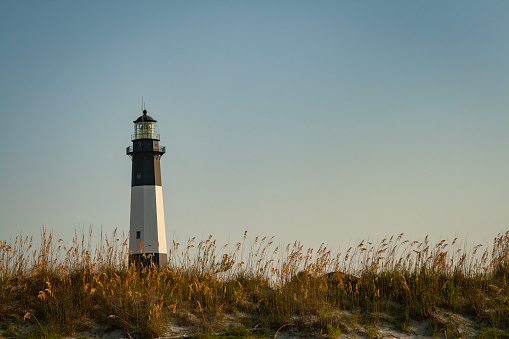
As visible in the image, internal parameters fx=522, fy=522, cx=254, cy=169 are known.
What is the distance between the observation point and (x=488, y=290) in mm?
9516

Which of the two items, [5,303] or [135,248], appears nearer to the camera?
[5,303]

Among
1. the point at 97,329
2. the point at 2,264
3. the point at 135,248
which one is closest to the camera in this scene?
the point at 97,329

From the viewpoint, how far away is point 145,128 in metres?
28.0

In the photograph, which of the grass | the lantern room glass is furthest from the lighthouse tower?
the grass

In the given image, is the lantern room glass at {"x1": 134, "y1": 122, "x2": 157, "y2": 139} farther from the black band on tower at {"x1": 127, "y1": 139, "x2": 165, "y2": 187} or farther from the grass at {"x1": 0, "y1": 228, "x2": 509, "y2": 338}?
the grass at {"x1": 0, "y1": 228, "x2": 509, "y2": 338}

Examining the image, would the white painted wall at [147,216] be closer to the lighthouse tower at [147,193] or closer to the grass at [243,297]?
the lighthouse tower at [147,193]

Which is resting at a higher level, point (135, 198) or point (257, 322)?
point (135, 198)

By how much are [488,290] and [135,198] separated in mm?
19789

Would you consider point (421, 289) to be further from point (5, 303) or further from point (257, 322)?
point (5, 303)

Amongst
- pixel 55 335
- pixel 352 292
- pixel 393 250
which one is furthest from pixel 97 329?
pixel 393 250

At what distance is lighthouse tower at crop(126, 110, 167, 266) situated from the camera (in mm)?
26016

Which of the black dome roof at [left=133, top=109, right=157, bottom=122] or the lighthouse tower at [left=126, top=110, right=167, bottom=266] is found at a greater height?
the black dome roof at [left=133, top=109, right=157, bottom=122]

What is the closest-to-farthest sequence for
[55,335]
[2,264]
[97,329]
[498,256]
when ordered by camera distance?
[55,335] < [97,329] < [2,264] < [498,256]

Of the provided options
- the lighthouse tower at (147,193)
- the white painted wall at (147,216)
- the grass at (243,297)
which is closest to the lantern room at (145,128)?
the lighthouse tower at (147,193)
